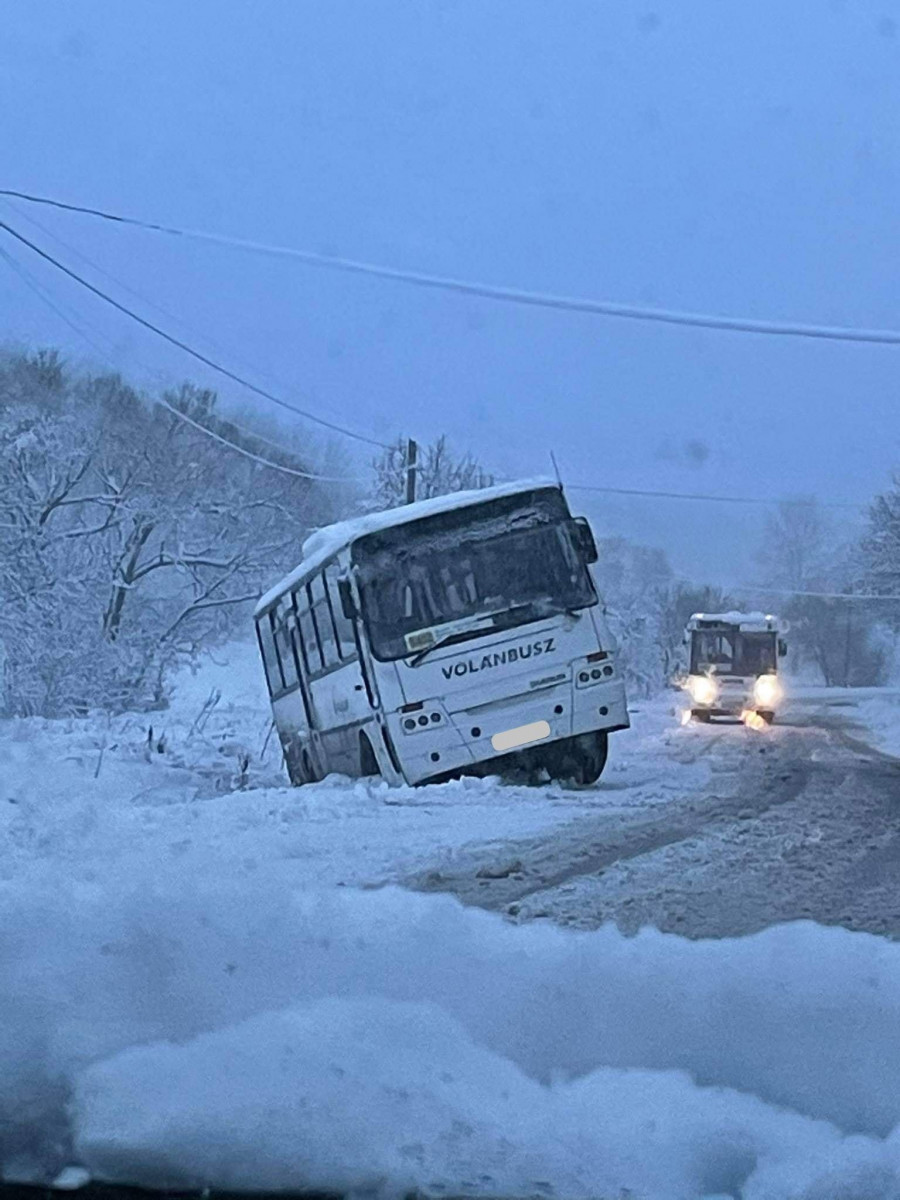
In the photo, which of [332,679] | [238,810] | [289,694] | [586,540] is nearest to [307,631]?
[332,679]

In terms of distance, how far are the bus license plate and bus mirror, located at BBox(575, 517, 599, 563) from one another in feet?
5.91

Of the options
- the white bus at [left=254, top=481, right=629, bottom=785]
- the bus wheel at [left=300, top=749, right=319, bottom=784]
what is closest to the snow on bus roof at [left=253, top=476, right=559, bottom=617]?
the white bus at [left=254, top=481, right=629, bottom=785]

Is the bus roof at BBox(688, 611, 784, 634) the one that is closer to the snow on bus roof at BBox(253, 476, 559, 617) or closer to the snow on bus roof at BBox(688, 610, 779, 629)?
the snow on bus roof at BBox(688, 610, 779, 629)

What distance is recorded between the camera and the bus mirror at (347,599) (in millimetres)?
16000

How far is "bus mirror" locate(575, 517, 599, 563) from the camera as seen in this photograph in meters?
16.0

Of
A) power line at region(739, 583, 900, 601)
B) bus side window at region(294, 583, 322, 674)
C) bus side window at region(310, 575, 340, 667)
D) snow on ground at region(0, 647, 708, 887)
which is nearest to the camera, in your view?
snow on ground at region(0, 647, 708, 887)

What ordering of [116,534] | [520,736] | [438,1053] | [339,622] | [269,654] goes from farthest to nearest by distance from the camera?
[116,534] < [269,654] < [339,622] < [520,736] < [438,1053]

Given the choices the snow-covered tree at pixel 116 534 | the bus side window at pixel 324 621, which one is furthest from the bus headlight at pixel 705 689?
the bus side window at pixel 324 621

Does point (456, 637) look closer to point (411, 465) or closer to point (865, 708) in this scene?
point (411, 465)

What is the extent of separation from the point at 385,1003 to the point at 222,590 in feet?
87.8

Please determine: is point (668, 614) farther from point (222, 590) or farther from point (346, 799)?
point (346, 799)

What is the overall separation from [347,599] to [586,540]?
8.46 feet

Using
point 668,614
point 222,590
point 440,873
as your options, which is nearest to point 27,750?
point 440,873

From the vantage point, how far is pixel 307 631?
1858cm
